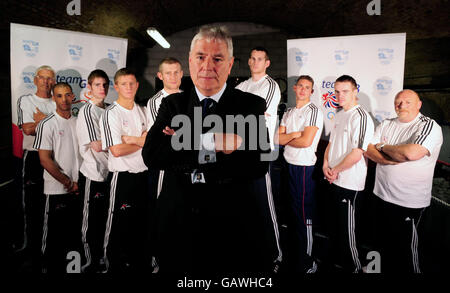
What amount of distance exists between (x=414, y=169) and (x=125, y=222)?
9.31 ft

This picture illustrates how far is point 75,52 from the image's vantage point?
2801 mm

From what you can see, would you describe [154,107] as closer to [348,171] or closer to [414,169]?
[348,171]

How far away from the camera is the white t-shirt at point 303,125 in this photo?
251 cm

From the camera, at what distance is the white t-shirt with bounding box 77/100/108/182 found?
2221mm

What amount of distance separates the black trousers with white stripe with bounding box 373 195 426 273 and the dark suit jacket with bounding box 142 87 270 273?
1715mm

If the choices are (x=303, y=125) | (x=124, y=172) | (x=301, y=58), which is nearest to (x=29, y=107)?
(x=124, y=172)

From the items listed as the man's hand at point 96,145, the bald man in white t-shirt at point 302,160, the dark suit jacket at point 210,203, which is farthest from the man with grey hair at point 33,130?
the bald man in white t-shirt at point 302,160

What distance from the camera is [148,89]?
737cm

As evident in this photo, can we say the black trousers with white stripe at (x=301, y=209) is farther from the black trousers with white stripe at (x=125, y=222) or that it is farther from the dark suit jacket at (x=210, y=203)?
the black trousers with white stripe at (x=125, y=222)

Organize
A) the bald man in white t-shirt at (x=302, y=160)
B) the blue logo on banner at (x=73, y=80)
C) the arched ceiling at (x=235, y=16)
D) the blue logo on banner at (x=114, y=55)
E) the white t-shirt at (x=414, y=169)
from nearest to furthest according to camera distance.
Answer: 1. the white t-shirt at (x=414, y=169)
2. the bald man in white t-shirt at (x=302, y=160)
3. the blue logo on banner at (x=73, y=80)
4. the blue logo on banner at (x=114, y=55)
5. the arched ceiling at (x=235, y=16)
